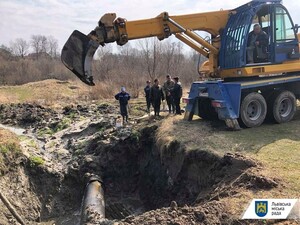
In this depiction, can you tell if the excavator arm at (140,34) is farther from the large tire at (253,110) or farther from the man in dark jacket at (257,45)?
the large tire at (253,110)

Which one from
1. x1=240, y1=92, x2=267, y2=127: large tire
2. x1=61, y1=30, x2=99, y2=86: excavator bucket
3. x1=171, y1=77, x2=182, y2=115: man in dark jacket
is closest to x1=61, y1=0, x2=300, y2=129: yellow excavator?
x1=240, y1=92, x2=267, y2=127: large tire

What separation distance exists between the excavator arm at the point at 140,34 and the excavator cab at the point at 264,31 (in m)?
0.45

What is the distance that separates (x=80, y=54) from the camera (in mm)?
8781

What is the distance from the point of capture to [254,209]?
5.37 meters

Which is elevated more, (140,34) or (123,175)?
(140,34)

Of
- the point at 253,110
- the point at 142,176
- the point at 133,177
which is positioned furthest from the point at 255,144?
the point at 133,177

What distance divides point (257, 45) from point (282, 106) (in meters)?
2.25

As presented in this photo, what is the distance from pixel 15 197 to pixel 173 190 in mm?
4588

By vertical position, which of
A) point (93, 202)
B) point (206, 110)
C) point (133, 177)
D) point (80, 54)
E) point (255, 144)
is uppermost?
point (80, 54)

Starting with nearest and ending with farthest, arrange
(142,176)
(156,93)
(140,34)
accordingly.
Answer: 1. (140,34)
2. (142,176)
3. (156,93)

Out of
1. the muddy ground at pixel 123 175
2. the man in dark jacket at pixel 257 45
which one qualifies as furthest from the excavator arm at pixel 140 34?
the muddy ground at pixel 123 175

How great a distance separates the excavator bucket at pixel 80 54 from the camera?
871 centimetres

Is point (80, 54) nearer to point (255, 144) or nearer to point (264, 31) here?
point (255, 144)

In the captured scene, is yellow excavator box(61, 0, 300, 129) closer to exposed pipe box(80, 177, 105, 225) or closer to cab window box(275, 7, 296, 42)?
cab window box(275, 7, 296, 42)
